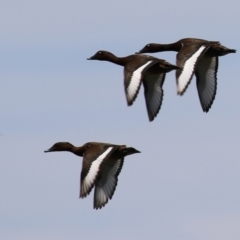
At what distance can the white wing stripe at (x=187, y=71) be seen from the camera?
48.5m

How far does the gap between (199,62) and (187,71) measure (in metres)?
2.41

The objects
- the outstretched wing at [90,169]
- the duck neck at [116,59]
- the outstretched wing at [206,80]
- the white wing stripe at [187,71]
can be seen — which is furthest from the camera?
the outstretched wing at [206,80]

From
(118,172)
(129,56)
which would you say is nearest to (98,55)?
(129,56)

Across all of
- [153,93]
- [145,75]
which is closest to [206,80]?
[153,93]

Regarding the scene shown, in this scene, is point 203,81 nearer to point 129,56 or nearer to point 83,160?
point 129,56

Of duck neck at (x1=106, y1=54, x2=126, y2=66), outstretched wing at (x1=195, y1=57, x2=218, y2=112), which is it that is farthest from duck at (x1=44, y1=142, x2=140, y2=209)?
outstretched wing at (x1=195, y1=57, x2=218, y2=112)

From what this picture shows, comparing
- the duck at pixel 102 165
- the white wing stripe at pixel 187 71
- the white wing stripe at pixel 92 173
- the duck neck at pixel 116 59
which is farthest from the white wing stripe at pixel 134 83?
the white wing stripe at pixel 92 173

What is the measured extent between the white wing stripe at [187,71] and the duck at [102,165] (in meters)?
2.92

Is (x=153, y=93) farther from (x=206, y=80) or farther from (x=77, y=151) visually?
(x=77, y=151)

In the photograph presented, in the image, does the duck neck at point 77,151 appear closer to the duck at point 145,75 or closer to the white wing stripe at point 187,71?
the duck at point 145,75

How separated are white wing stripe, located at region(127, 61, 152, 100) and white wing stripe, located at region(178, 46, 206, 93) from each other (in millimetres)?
1250

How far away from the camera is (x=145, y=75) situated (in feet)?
163

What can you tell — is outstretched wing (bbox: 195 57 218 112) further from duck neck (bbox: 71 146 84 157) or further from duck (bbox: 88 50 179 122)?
duck neck (bbox: 71 146 84 157)

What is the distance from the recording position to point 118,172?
47.0 meters
